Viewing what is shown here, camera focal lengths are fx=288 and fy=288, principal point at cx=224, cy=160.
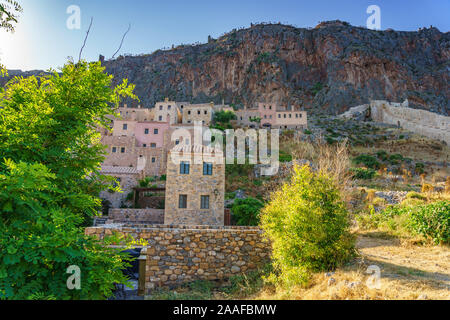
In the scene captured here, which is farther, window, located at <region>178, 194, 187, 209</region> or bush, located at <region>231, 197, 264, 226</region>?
bush, located at <region>231, 197, 264, 226</region>

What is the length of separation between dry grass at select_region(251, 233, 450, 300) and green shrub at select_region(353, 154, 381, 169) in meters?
31.7

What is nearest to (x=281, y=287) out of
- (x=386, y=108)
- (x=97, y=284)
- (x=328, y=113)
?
(x=97, y=284)

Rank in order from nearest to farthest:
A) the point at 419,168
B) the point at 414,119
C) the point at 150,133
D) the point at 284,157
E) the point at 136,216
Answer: the point at 136,216
the point at 419,168
the point at 284,157
the point at 150,133
the point at 414,119

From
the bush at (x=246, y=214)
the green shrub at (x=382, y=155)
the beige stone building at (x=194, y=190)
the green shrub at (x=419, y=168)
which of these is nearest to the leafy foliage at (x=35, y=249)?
the beige stone building at (x=194, y=190)

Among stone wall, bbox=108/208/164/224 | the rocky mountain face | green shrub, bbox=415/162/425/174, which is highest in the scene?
the rocky mountain face

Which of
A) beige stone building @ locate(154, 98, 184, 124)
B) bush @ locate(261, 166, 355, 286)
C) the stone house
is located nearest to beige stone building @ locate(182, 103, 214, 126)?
beige stone building @ locate(154, 98, 184, 124)

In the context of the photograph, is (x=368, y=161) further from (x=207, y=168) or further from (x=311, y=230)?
(x=311, y=230)

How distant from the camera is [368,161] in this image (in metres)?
39.7

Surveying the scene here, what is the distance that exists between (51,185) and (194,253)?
275 inches

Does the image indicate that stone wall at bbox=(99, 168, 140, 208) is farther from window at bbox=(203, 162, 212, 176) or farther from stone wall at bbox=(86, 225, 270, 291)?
stone wall at bbox=(86, 225, 270, 291)

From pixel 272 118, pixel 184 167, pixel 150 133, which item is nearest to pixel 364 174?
pixel 184 167

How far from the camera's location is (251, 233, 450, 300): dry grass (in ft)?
17.9

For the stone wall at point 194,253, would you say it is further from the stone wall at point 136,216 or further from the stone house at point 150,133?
the stone house at point 150,133

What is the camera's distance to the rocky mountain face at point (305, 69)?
270ft
